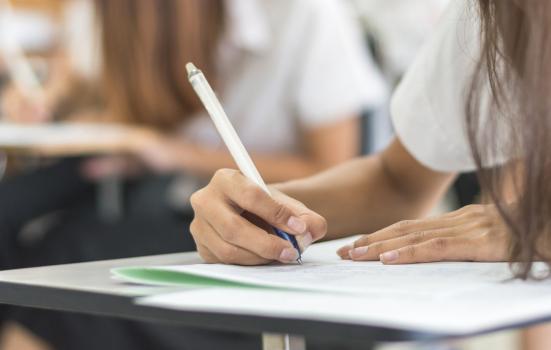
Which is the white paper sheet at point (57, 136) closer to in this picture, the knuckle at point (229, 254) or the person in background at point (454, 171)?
the person in background at point (454, 171)

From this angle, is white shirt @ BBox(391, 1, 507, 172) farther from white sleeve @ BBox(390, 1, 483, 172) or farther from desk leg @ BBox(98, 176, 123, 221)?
desk leg @ BBox(98, 176, 123, 221)

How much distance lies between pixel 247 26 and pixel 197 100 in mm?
164

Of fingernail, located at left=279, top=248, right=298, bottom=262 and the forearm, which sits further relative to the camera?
the forearm

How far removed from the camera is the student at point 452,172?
55 cm

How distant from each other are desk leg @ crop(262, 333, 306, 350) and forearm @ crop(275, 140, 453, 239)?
8.1 inches

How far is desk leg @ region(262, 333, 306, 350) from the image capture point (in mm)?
559

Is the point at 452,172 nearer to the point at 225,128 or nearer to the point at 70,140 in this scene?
the point at 225,128

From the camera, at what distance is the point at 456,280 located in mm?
531

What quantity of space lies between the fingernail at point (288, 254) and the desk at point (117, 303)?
0.09 meters

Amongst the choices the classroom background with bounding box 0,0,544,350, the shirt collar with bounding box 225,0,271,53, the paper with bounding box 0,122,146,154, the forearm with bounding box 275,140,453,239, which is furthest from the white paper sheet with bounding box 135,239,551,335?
the shirt collar with bounding box 225,0,271,53

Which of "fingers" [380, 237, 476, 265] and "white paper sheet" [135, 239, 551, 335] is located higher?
"white paper sheet" [135, 239, 551, 335]

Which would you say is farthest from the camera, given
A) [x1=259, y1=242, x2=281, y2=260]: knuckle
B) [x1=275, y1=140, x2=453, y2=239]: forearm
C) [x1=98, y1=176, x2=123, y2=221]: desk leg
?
[x1=98, y1=176, x2=123, y2=221]: desk leg

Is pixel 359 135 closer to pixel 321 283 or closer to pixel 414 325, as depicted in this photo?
pixel 321 283

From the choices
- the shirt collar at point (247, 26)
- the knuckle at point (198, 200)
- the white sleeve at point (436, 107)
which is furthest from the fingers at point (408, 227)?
the shirt collar at point (247, 26)
